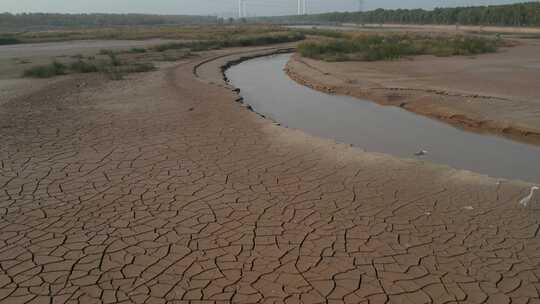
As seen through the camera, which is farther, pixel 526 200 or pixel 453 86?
pixel 453 86

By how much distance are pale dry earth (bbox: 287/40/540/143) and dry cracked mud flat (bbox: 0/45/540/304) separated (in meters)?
4.55

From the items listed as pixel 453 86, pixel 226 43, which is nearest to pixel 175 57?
pixel 226 43

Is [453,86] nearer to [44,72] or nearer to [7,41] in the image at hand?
[44,72]

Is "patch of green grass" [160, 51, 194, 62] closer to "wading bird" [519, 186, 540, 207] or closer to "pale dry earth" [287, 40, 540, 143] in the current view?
"pale dry earth" [287, 40, 540, 143]

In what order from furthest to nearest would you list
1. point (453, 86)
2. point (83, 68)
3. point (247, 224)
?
point (83, 68), point (453, 86), point (247, 224)

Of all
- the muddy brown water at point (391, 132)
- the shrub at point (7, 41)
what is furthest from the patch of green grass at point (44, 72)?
the shrub at point (7, 41)

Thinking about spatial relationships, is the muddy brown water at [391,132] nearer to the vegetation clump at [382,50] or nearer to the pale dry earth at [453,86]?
the pale dry earth at [453,86]

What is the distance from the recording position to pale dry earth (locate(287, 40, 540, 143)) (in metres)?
10.8

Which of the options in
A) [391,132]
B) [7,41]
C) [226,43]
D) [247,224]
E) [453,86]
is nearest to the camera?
[247,224]

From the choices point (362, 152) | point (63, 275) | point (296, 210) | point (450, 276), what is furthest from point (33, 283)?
point (362, 152)

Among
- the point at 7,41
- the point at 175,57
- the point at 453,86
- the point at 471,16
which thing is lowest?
the point at 453,86

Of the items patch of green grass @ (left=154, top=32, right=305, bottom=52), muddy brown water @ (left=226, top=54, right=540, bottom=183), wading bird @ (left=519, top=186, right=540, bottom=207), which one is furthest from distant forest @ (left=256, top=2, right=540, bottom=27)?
wading bird @ (left=519, top=186, right=540, bottom=207)

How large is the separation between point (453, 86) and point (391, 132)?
610 centimetres

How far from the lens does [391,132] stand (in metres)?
10.6
